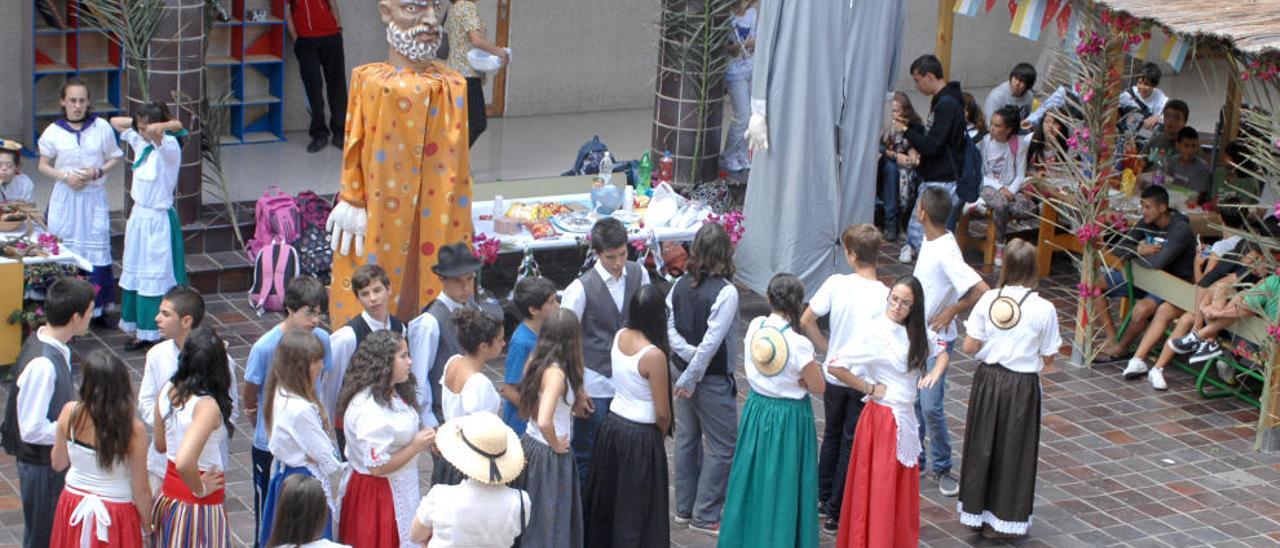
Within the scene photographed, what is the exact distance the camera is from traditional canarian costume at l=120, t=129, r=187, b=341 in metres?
9.70

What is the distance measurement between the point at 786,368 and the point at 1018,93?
6738 millimetres

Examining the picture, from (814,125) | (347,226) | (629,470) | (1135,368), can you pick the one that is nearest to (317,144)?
(814,125)

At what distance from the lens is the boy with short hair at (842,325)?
763cm

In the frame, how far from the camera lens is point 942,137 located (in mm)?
11625

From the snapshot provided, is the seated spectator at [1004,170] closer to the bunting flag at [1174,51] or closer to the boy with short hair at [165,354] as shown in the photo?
the bunting flag at [1174,51]

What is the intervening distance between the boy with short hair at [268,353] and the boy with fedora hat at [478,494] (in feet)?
3.78

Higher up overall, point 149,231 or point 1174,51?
point 1174,51

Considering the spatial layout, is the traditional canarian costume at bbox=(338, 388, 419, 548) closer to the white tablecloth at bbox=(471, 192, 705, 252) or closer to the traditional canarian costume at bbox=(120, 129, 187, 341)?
the traditional canarian costume at bbox=(120, 129, 187, 341)

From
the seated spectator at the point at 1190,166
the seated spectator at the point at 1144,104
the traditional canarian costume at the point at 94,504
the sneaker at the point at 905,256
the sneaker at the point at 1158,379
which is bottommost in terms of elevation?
the sneaker at the point at 1158,379

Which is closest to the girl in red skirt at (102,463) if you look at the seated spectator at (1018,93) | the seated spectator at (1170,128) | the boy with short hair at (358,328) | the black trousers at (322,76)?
the boy with short hair at (358,328)

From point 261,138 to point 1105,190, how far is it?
6891mm

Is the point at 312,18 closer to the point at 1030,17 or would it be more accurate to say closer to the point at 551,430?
the point at 1030,17

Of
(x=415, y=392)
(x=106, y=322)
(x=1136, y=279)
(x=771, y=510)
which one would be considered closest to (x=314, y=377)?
Result: (x=415, y=392)

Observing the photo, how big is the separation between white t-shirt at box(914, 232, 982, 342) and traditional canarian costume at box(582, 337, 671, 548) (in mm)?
1806
